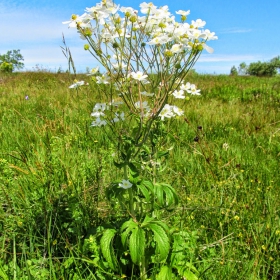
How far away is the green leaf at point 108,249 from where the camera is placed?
61.5 inches

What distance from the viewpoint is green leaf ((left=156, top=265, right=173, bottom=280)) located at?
1.62 meters

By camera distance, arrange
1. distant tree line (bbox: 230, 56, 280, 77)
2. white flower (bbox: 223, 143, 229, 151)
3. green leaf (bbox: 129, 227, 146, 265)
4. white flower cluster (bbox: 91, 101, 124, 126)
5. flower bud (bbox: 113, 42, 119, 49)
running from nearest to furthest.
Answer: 1. green leaf (bbox: 129, 227, 146, 265)
2. flower bud (bbox: 113, 42, 119, 49)
3. white flower cluster (bbox: 91, 101, 124, 126)
4. white flower (bbox: 223, 143, 229, 151)
5. distant tree line (bbox: 230, 56, 280, 77)

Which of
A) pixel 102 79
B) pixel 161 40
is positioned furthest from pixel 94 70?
pixel 161 40

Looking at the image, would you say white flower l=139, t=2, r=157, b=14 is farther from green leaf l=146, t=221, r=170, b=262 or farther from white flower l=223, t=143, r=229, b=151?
white flower l=223, t=143, r=229, b=151

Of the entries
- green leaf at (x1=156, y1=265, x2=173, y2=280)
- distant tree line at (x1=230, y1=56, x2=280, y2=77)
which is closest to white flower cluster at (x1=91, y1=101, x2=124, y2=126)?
green leaf at (x1=156, y1=265, x2=173, y2=280)

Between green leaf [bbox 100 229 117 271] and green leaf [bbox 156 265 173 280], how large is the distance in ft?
0.79

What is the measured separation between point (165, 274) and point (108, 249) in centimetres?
34

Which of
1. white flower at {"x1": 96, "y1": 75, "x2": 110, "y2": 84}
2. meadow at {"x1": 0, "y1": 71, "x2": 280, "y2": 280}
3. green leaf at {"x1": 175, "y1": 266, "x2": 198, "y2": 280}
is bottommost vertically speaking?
green leaf at {"x1": 175, "y1": 266, "x2": 198, "y2": 280}

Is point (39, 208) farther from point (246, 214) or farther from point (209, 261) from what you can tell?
point (246, 214)

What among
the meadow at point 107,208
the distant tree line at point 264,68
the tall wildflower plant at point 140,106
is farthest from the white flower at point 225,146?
the distant tree line at point 264,68

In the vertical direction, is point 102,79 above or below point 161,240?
above

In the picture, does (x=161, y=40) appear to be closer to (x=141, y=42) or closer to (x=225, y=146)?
(x=141, y=42)

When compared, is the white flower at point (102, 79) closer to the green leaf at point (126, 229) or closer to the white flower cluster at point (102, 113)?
the white flower cluster at point (102, 113)

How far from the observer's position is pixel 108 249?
5.16ft
